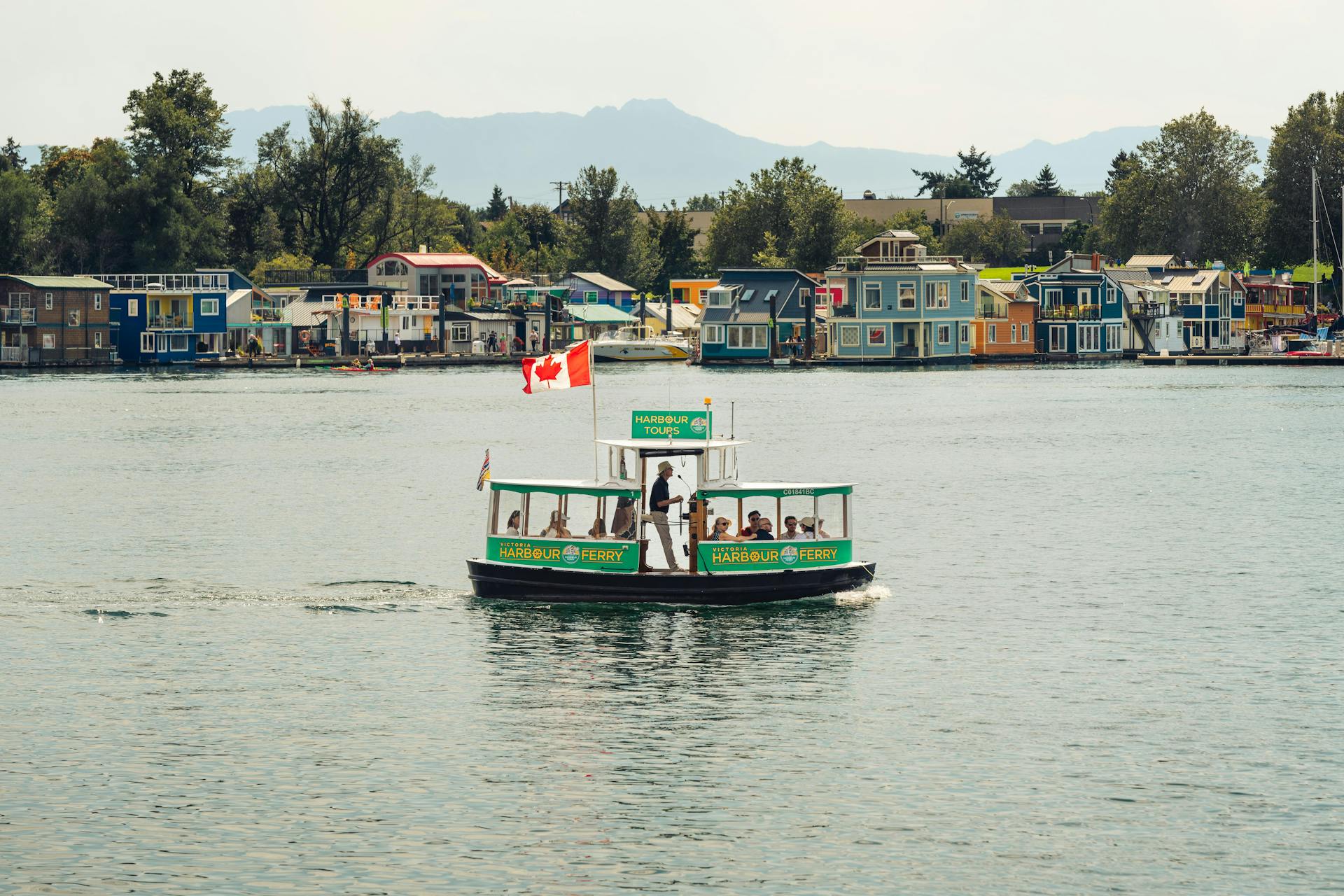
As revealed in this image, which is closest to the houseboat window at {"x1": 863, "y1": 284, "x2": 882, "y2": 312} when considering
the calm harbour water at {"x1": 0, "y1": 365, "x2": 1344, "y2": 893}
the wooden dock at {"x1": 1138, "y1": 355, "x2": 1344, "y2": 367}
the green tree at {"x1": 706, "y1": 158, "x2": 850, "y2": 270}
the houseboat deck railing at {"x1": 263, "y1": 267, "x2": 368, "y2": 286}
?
the wooden dock at {"x1": 1138, "y1": 355, "x2": 1344, "y2": 367}

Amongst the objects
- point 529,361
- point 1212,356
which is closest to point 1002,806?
point 529,361

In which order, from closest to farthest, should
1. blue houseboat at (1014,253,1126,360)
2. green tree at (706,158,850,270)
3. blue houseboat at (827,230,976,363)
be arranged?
1. blue houseboat at (827,230,976,363)
2. blue houseboat at (1014,253,1126,360)
3. green tree at (706,158,850,270)

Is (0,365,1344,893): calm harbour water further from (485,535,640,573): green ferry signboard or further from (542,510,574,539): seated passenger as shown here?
(542,510,574,539): seated passenger

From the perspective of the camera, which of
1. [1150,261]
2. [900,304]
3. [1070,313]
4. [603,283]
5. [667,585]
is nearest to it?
[667,585]

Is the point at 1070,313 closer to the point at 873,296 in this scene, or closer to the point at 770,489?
the point at 873,296

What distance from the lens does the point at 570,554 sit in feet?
126

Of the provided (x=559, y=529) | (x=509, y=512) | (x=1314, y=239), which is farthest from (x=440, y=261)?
(x=559, y=529)

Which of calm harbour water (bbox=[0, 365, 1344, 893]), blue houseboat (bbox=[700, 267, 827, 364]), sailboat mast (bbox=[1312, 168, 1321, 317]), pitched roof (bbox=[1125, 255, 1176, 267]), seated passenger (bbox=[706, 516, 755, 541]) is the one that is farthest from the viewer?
pitched roof (bbox=[1125, 255, 1176, 267])

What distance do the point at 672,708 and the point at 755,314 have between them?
13559 centimetres

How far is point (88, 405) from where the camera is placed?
112m

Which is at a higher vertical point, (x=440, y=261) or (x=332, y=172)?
(x=332, y=172)

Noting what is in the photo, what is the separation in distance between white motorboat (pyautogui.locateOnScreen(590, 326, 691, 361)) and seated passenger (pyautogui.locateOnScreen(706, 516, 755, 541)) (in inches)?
5237

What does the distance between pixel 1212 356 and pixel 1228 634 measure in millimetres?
139442

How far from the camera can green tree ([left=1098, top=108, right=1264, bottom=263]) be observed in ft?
600
